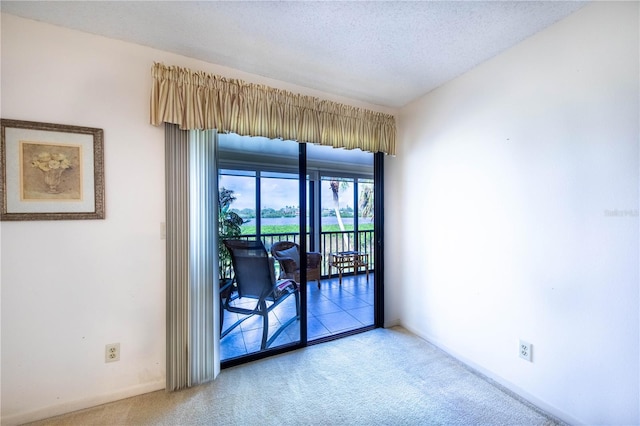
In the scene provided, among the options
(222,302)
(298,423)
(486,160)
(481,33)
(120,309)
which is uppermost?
(481,33)

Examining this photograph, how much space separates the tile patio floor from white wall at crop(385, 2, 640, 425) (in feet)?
3.25

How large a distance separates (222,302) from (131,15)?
220cm

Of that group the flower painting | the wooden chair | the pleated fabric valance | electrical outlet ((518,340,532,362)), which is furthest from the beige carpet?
the pleated fabric valance

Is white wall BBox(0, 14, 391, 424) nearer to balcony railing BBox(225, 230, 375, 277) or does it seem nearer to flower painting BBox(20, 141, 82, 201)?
flower painting BBox(20, 141, 82, 201)

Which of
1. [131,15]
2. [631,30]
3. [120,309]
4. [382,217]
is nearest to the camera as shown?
[631,30]

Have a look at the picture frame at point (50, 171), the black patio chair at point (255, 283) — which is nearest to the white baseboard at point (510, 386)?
Answer: the black patio chair at point (255, 283)

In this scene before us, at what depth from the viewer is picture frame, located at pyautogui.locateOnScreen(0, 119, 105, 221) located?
1505mm

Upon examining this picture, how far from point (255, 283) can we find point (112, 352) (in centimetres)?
111

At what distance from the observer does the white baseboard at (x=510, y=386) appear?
1.55 meters

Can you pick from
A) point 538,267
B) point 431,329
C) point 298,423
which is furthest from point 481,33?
point 298,423

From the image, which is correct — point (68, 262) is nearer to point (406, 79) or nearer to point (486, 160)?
point (406, 79)

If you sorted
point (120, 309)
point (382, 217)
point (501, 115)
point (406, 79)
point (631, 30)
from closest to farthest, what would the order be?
point (631, 30) < point (120, 309) < point (501, 115) < point (406, 79) < point (382, 217)

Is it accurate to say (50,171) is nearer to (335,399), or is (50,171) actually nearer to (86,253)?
(86,253)

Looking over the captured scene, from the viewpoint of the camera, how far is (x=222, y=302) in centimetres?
228
